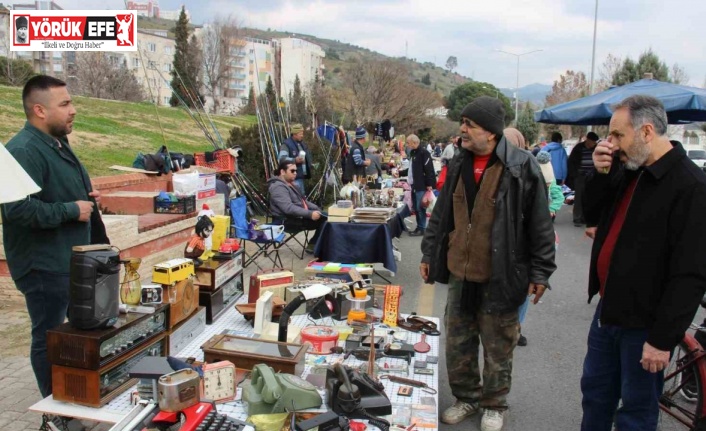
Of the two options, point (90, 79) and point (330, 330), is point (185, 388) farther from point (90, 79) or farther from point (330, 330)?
point (90, 79)

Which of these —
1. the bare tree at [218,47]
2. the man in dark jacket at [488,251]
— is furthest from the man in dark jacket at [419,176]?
the bare tree at [218,47]

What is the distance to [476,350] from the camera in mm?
3535

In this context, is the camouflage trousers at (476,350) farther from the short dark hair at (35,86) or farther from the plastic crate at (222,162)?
the plastic crate at (222,162)

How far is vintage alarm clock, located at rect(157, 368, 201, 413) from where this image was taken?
7.48 feet

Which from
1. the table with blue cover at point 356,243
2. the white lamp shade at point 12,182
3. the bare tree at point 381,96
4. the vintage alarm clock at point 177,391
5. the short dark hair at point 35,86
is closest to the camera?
the white lamp shade at point 12,182

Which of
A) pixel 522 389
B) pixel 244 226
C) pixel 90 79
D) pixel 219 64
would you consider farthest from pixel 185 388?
pixel 219 64

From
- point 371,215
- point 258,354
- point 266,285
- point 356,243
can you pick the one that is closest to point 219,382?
point 258,354

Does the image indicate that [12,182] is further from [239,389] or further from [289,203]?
[289,203]

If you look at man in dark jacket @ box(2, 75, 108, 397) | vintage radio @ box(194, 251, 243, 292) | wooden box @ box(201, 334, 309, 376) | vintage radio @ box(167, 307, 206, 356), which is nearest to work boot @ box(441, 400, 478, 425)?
wooden box @ box(201, 334, 309, 376)

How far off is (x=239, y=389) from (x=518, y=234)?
184cm

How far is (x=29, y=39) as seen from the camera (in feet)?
48.6

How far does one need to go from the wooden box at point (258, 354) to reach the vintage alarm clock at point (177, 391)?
549 mm

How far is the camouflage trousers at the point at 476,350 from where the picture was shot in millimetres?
3367

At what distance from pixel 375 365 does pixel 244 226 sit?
4405mm
